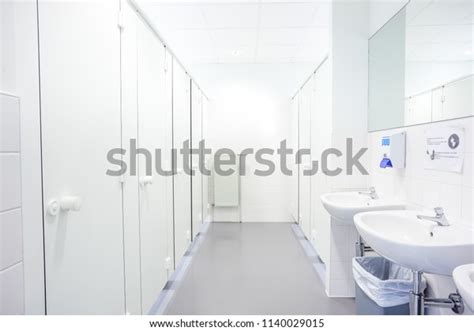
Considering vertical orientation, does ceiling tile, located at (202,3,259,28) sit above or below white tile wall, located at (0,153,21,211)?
above

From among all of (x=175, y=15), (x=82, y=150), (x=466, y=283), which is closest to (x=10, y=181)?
(x=82, y=150)

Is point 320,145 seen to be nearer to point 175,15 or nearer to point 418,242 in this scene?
point 418,242

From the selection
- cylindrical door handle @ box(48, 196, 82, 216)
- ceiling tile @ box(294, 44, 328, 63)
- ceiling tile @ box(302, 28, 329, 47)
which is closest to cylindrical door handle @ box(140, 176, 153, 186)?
cylindrical door handle @ box(48, 196, 82, 216)

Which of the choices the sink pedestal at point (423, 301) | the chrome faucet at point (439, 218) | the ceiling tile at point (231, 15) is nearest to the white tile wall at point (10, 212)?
the sink pedestal at point (423, 301)

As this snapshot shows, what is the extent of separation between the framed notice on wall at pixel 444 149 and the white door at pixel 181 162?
1.82 metres

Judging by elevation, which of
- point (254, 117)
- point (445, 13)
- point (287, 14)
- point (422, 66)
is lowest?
point (422, 66)

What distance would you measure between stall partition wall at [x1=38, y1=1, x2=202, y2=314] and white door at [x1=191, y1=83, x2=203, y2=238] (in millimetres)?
1079

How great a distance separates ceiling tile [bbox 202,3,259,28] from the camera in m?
2.53

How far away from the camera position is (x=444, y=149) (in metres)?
1.24

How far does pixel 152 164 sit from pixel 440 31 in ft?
6.10

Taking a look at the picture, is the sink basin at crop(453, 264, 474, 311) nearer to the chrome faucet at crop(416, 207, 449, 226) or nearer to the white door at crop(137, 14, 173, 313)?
the chrome faucet at crop(416, 207, 449, 226)

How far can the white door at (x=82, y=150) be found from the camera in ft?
2.88

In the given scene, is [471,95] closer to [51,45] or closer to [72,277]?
[51,45]

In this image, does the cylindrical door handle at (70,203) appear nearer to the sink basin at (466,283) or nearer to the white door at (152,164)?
the white door at (152,164)
